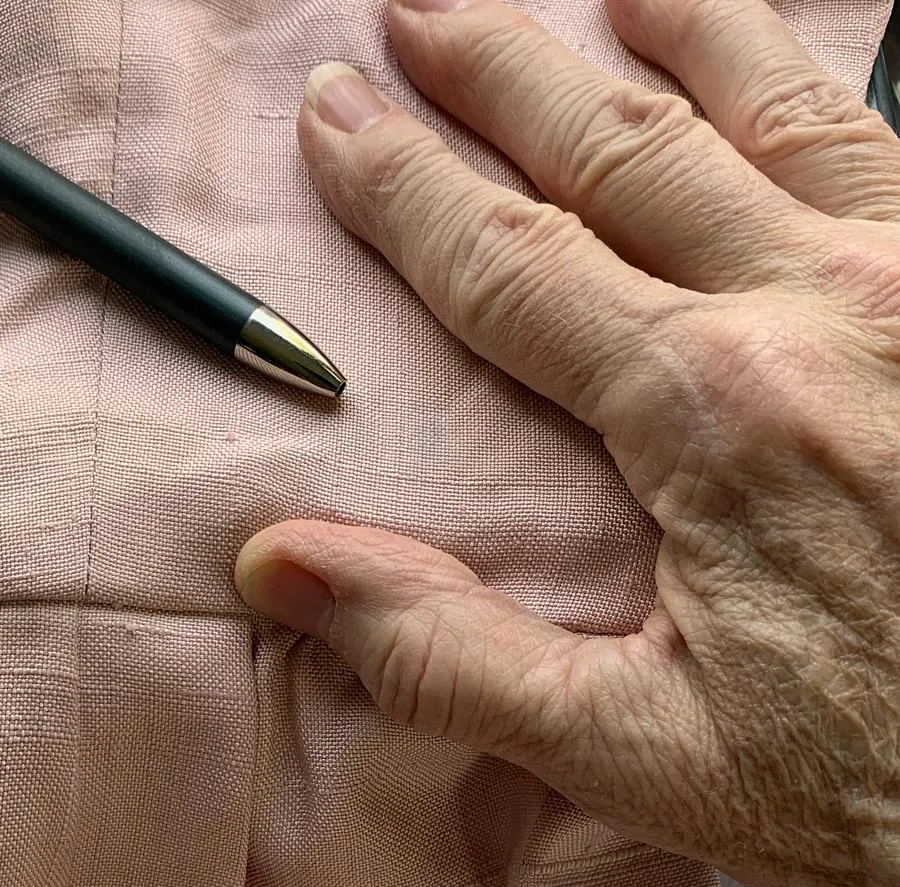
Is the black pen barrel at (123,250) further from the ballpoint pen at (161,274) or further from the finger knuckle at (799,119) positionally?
the finger knuckle at (799,119)

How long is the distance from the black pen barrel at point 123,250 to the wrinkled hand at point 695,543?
4.9 inches

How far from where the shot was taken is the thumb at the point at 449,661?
1.79 feet

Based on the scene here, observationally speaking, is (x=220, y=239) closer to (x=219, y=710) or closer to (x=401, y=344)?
(x=401, y=344)

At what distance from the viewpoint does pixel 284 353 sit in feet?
1.91

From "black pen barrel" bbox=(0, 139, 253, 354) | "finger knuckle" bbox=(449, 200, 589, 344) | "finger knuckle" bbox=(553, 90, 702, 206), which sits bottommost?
"black pen barrel" bbox=(0, 139, 253, 354)

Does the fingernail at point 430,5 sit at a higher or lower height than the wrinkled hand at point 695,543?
higher

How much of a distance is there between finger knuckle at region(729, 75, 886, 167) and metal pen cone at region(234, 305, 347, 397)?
34 centimetres

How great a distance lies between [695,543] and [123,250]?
0.40 m

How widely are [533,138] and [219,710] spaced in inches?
16.9

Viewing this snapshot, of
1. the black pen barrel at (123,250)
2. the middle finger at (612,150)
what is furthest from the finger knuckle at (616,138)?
the black pen barrel at (123,250)

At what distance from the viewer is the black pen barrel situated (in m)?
0.59

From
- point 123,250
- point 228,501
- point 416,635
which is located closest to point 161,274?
point 123,250

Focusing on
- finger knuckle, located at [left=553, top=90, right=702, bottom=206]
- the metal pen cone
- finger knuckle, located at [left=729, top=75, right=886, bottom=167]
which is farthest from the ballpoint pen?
finger knuckle, located at [left=729, top=75, right=886, bottom=167]

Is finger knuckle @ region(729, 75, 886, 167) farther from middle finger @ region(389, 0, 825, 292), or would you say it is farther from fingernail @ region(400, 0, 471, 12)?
fingernail @ region(400, 0, 471, 12)
